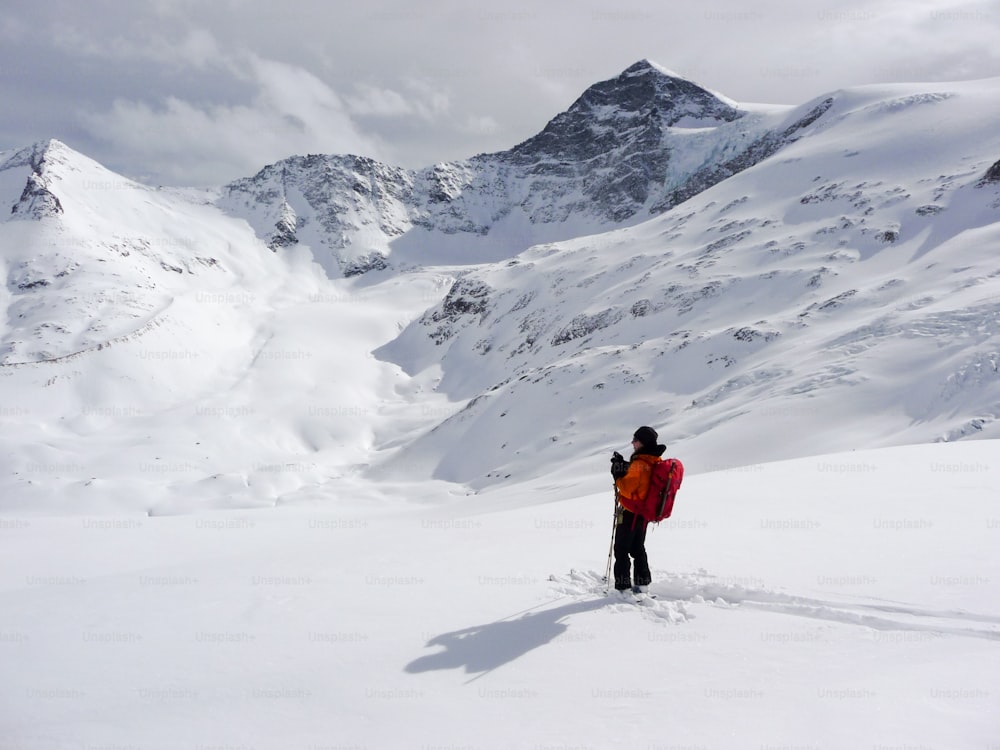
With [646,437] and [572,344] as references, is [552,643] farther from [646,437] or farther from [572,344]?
Answer: [572,344]

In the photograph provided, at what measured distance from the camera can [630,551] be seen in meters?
6.81

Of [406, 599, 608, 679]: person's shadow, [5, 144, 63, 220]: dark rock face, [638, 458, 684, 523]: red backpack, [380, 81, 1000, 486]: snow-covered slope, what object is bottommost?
[406, 599, 608, 679]: person's shadow

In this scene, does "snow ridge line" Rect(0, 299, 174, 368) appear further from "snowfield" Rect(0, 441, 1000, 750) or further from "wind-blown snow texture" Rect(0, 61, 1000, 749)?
"snowfield" Rect(0, 441, 1000, 750)

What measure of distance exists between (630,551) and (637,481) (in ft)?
2.67

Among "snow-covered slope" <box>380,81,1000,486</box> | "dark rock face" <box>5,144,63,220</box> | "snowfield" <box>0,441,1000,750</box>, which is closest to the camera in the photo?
"snowfield" <box>0,441,1000,750</box>

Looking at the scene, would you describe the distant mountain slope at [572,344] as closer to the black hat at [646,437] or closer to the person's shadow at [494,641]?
the black hat at [646,437]

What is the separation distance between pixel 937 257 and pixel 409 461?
5392 cm

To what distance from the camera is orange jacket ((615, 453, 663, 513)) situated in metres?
6.78

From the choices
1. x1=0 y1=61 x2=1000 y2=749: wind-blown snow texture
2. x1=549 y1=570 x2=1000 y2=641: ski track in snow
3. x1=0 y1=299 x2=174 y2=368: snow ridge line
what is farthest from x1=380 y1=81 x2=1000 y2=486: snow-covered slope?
x1=0 y1=299 x2=174 y2=368: snow ridge line

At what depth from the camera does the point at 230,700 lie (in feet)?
14.5

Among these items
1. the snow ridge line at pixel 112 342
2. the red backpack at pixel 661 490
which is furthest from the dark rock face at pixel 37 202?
the red backpack at pixel 661 490

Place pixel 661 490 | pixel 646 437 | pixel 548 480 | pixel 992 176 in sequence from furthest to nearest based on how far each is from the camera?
pixel 992 176 → pixel 548 480 → pixel 646 437 → pixel 661 490

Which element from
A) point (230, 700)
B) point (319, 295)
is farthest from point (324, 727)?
point (319, 295)

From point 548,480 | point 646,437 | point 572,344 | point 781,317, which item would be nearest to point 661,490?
point 646,437
